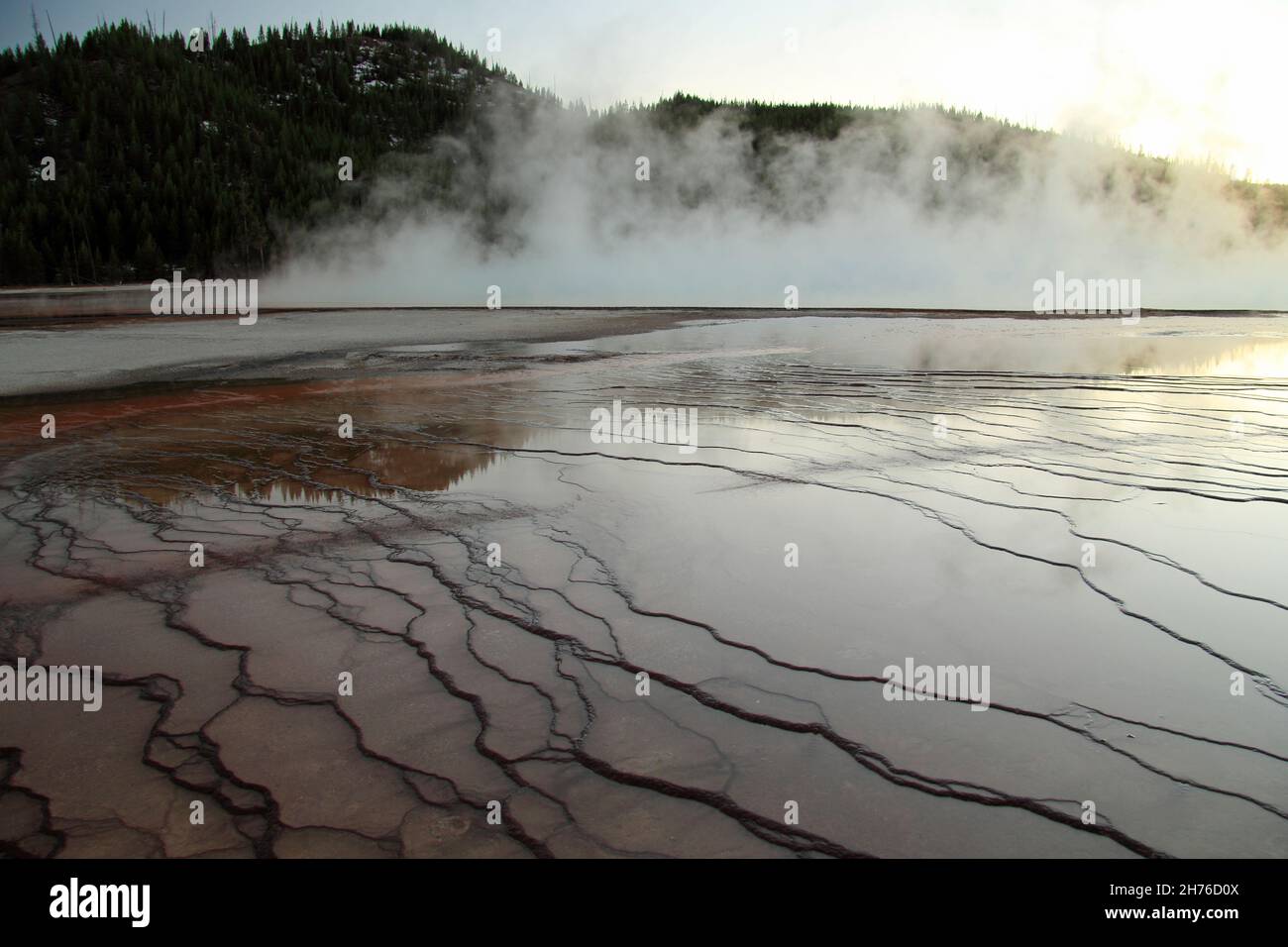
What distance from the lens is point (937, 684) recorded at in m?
2.52

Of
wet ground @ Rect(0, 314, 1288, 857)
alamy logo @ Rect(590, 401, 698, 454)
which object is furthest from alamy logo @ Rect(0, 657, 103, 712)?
alamy logo @ Rect(590, 401, 698, 454)

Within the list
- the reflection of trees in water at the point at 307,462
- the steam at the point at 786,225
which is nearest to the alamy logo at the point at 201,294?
the steam at the point at 786,225

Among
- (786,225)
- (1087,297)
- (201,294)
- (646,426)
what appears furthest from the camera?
(786,225)

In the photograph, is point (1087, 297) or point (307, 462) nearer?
point (307, 462)

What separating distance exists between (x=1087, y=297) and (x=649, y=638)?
3520cm

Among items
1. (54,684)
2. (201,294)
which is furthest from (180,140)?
(54,684)

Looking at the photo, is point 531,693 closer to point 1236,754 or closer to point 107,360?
point 1236,754

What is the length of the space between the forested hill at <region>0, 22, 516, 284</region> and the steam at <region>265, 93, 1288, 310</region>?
6222 mm

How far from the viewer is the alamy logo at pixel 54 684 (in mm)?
2484

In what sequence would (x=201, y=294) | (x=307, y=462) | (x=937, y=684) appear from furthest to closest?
(x=201, y=294), (x=307, y=462), (x=937, y=684)

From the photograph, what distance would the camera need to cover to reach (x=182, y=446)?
5.95 m
